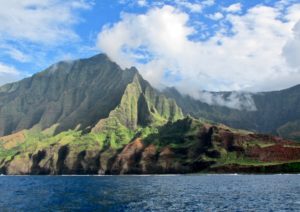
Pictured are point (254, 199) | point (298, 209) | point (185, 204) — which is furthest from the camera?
point (254, 199)

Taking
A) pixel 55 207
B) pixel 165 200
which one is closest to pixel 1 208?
pixel 55 207

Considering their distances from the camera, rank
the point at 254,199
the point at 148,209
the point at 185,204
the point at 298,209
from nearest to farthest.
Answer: the point at 298,209, the point at 148,209, the point at 185,204, the point at 254,199

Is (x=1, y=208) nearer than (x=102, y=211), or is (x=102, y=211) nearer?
(x=102, y=211)

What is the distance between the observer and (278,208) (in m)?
121

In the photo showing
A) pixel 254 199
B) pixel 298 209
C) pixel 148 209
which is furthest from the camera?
pixel 254 199

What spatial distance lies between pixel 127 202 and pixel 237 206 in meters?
36.9

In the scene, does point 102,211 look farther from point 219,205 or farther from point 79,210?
point 219,205

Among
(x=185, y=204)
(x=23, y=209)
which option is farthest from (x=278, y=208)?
(x=23, y=209)

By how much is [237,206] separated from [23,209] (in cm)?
6294

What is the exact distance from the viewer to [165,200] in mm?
149125

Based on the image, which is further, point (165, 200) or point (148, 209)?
point (165, 200)

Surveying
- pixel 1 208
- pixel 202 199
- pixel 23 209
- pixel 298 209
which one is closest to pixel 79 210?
pixel 23 209

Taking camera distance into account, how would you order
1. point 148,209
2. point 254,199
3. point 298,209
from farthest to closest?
point 254,199 < point 148,209 < point 298,209

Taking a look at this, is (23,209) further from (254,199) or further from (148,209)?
(254,199)
